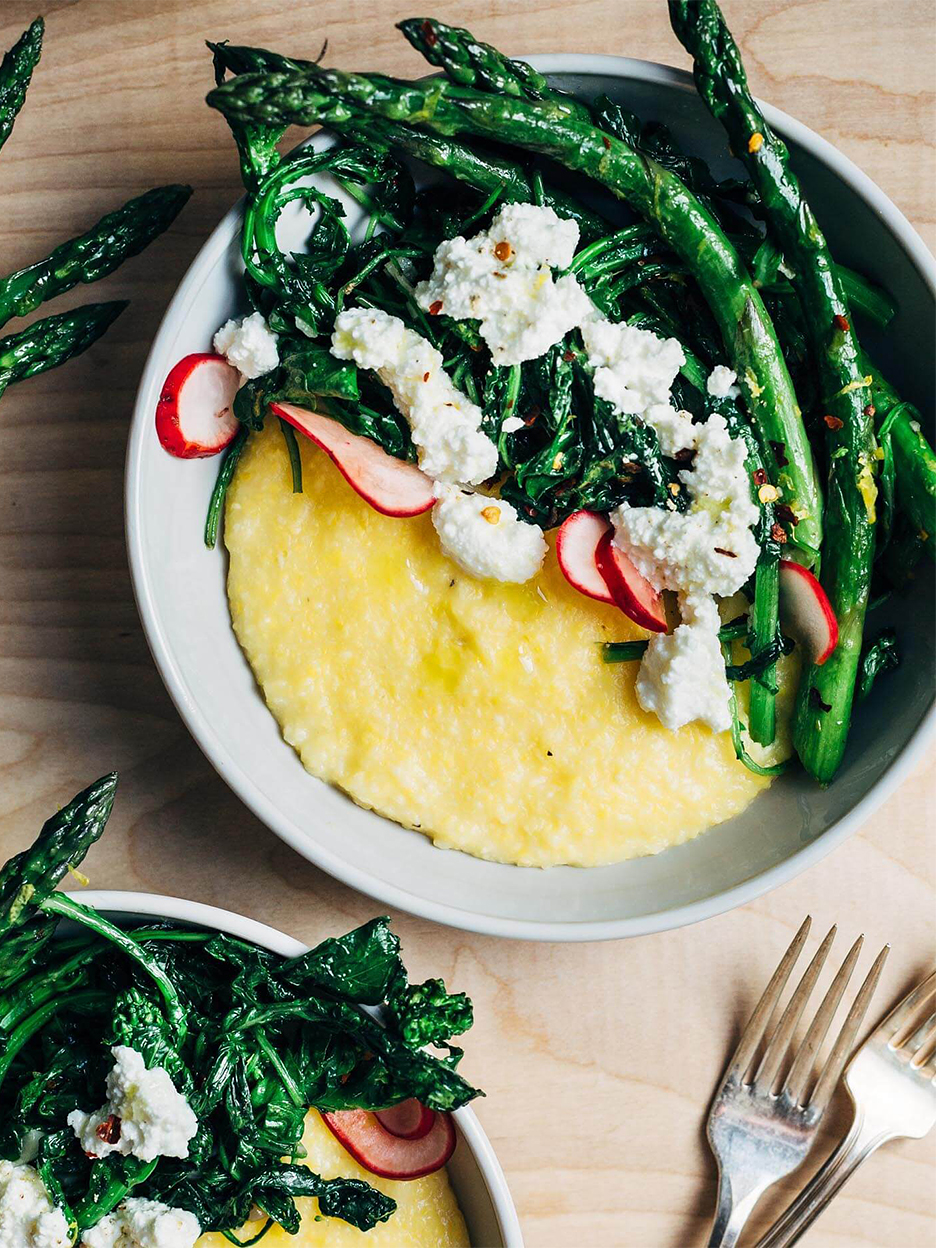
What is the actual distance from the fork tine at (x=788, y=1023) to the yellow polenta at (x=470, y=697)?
52cm

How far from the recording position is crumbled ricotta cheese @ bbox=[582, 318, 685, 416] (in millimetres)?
2326

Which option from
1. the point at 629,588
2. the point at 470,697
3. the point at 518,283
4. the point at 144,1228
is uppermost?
the point at 518,283

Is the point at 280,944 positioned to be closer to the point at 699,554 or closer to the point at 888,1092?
the point at 699,554

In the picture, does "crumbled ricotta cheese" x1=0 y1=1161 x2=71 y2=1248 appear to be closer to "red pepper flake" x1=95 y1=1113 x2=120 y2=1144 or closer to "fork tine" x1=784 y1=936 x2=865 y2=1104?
"red pepper flake" x1=95 y1=1113 x2=120 y2=1144

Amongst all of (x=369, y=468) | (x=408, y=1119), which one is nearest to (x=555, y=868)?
(x=408, y=1119)

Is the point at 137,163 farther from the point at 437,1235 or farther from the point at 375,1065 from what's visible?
the point at 437,1235

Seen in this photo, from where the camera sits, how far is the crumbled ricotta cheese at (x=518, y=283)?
226 cm

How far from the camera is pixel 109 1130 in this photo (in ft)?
7.31

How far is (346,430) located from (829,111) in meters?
1.46

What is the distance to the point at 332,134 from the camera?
233 centimetres

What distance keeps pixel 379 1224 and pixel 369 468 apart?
65.3 inches

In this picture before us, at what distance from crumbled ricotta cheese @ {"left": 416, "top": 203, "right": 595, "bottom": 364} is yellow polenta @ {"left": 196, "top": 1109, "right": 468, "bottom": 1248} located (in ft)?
5.75

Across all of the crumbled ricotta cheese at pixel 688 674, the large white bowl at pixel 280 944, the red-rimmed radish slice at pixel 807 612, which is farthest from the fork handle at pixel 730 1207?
the red-rimmed radish slice at pixel 807 612

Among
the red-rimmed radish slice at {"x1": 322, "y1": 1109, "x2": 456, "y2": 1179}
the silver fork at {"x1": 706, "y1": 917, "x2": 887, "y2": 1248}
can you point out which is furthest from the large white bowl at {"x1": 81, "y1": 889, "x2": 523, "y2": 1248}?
the silver fork at {"x1": 706, "y1": 917, "x2": 887, "y2": 1248}
